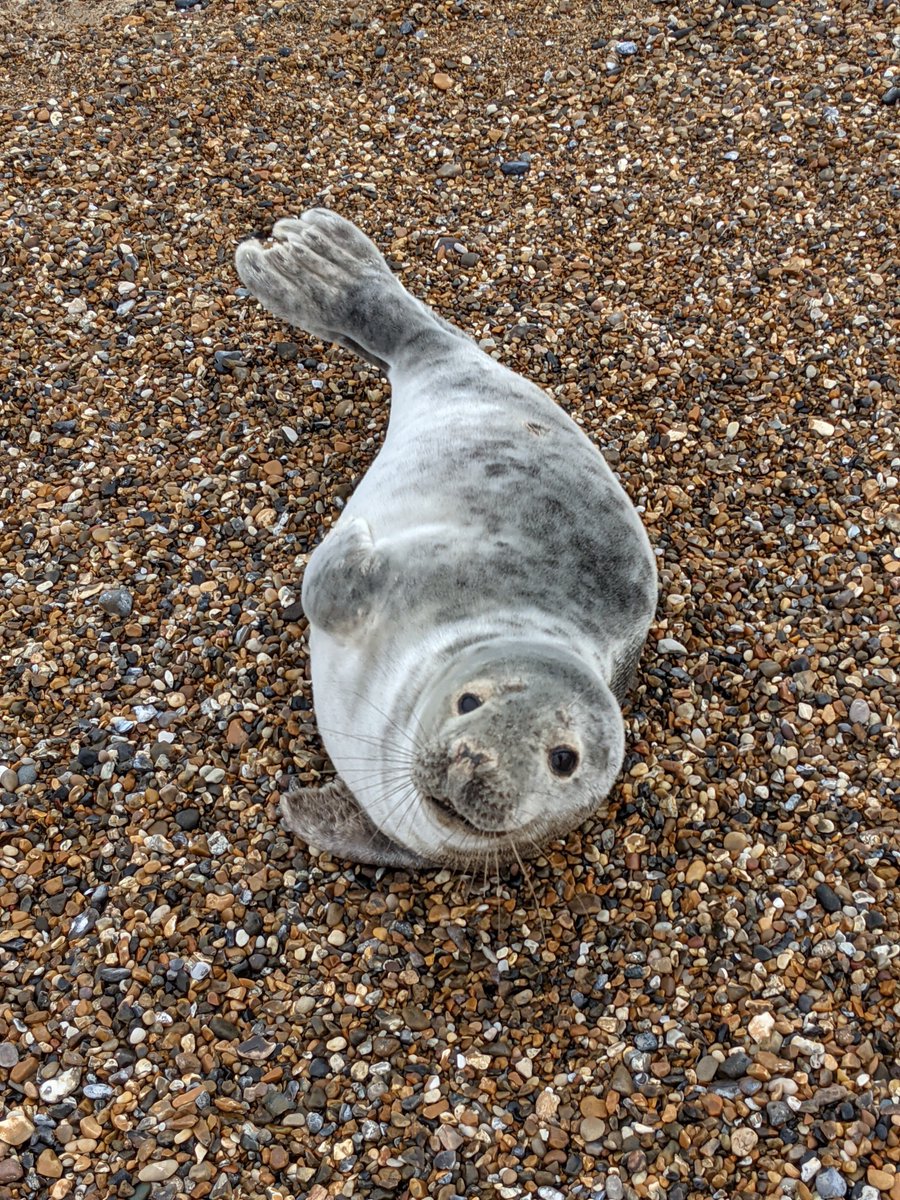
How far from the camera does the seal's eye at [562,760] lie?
279 cm

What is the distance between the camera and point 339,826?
12.4 feet

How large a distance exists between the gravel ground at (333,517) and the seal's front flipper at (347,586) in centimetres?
76

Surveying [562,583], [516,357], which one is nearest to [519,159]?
[516,357]

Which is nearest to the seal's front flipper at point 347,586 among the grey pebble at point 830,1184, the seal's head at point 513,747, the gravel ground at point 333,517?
the seal's head at point 513,747

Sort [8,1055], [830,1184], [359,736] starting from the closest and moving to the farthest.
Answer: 1. [830,1184]
2. [8,1055]
3. [359,736]

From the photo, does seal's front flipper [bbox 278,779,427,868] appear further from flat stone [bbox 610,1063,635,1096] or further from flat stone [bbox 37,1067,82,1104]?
flat stone [bbox 37,1067,82,1104]

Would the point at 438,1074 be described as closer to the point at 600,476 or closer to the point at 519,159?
the point at 600,476

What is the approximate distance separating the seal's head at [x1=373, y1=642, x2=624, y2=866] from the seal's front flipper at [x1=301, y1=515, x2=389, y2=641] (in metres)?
0.52

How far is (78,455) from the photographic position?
4945mm

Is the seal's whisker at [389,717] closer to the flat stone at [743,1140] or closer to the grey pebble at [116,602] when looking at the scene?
the grey pebble at [116,602]

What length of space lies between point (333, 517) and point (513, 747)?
2.26 meters

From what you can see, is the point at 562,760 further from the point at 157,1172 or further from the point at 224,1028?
the point at 157,1172

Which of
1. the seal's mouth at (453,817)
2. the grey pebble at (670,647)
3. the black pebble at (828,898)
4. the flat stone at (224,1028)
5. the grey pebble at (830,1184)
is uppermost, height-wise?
the seal's mouth at (453,817)

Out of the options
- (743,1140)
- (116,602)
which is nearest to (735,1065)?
(743,1140)
